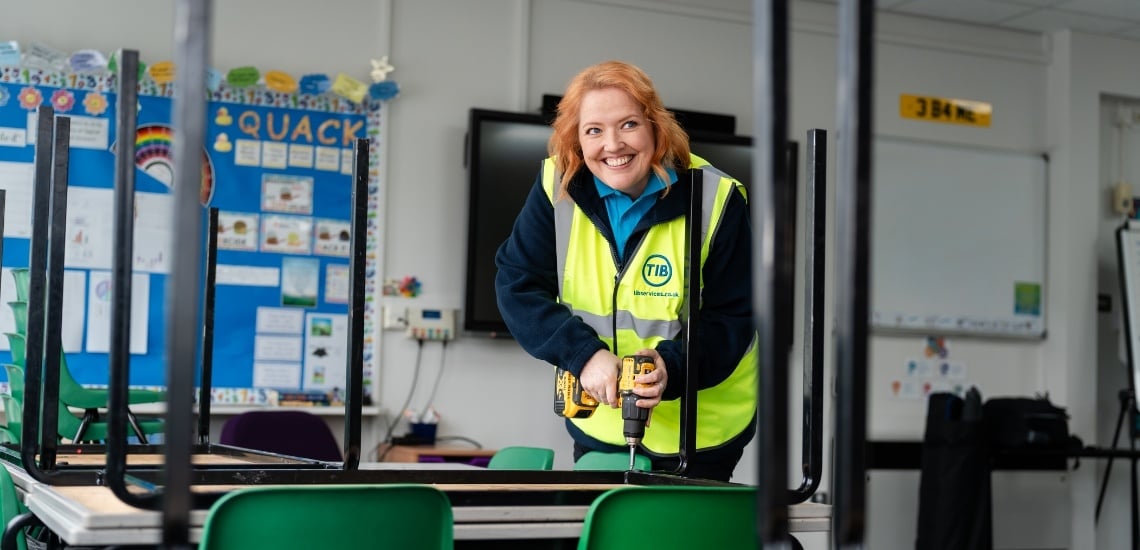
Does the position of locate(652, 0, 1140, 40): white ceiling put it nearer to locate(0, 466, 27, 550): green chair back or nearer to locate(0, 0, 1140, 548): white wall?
locate(0, 0, 1140, 548): white wall

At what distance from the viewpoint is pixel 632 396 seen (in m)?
2.12

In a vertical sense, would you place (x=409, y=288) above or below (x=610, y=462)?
above

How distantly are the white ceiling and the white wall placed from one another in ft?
0.22

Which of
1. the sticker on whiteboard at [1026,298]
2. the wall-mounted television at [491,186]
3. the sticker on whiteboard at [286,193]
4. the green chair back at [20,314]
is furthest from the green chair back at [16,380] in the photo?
the sticker on whiteboard at [1026,298]

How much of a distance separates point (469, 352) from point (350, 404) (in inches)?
131

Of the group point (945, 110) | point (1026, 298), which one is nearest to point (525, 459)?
point (945, 110)

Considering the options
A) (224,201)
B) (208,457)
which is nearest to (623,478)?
(208,457)

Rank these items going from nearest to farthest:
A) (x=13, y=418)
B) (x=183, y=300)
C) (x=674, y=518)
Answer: (x=183, y=300), (x=674, y=518), (x=13, y=418)

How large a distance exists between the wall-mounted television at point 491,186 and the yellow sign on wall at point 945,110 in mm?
2064

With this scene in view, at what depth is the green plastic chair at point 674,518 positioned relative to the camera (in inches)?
61.7

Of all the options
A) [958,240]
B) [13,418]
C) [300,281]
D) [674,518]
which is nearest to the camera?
[674,518]

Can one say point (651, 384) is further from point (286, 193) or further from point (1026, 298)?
point (1026, 298)

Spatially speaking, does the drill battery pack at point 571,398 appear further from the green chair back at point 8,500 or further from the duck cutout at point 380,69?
the duck cutout at point 380,69

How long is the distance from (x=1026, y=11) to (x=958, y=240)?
120cm
